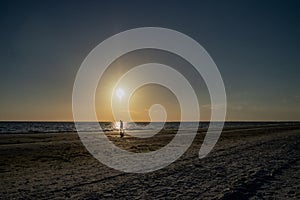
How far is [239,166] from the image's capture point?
48.7 feet

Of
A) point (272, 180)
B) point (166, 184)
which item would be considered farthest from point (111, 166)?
point (272, 180)

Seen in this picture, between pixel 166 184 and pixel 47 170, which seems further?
pixel 47 170

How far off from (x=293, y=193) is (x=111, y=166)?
908 centimetres

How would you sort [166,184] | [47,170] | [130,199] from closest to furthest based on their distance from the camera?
A: [130,199] < [166,184] < [47,170]

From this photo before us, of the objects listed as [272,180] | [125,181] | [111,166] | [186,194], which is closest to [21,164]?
[111,166]

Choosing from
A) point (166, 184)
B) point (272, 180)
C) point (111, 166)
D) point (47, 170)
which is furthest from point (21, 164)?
point (272, 180)

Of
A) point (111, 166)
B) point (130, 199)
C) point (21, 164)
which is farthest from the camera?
point (21, 164)

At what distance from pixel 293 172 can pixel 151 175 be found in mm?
6379

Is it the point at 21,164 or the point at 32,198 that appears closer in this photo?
the point at 32,198

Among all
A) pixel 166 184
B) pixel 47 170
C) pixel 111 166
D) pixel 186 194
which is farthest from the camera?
pixel 111 166

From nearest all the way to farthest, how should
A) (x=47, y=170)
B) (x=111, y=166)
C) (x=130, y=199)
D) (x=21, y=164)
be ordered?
(x=130, y=199) < (x=47, y=170) < (x=111, y=166) < (x=21, y=164)

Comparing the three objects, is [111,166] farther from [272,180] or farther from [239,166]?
[272,180]

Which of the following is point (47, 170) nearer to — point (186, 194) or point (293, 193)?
point (186, 194)

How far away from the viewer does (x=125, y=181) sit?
1155 centimetres
